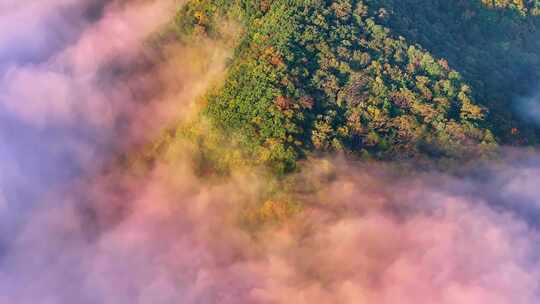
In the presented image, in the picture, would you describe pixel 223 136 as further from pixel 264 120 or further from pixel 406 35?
pixel 406 35

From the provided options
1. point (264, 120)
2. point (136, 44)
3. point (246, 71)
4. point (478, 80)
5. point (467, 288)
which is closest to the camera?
point (467, 288)

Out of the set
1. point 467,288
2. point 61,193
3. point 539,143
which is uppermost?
point 539,143

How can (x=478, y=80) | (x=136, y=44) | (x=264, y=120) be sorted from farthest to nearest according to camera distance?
(x=136, y=44), (x=478, y=80), (x=264, y=120)

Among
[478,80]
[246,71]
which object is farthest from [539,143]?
[246,71]

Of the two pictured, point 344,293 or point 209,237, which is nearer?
point 344,293

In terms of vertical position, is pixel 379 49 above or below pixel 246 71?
above

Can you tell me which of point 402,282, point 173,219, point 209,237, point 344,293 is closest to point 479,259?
point 402,282

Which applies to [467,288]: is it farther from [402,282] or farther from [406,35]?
[406,35]
